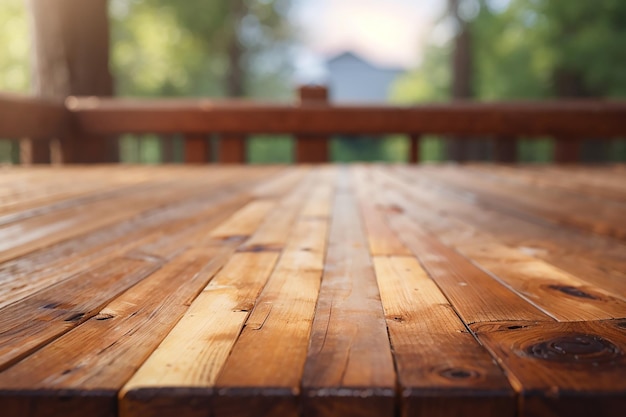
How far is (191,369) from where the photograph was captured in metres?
0.62

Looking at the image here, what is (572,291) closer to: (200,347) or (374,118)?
(200,347)

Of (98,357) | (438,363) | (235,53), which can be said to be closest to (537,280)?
(438,363)

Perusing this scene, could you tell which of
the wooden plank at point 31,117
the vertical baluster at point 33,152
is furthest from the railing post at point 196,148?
the vertical baluster at point 33,152

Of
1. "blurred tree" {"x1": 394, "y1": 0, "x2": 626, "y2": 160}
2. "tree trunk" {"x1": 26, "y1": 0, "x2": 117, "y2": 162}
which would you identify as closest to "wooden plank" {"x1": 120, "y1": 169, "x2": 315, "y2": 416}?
"tree trunk" {"x1": 26, "y1": 0, "x2": 117, "y2": 162}

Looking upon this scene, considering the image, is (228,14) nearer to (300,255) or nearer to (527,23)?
(527,23)

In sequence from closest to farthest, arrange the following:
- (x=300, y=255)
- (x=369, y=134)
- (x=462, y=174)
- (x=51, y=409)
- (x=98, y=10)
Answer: (x=51, y=409) < (x=300, y=255) < (x=462, y=174) < (x=369, y=134) < (x=98, y=10)

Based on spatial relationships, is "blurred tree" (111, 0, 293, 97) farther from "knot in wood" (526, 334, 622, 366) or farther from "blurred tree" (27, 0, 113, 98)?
"knot in wood" (526, 334, 622, 366)

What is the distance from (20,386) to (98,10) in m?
4.34

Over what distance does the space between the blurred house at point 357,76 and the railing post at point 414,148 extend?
195ft

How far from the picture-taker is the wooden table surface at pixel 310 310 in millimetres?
572

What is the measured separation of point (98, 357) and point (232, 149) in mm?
2900

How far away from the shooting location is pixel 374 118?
324 cm

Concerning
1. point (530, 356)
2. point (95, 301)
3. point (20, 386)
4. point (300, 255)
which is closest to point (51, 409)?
point (20, 386)

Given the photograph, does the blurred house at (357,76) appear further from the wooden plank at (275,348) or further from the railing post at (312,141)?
the wooden plank at (275,348)
